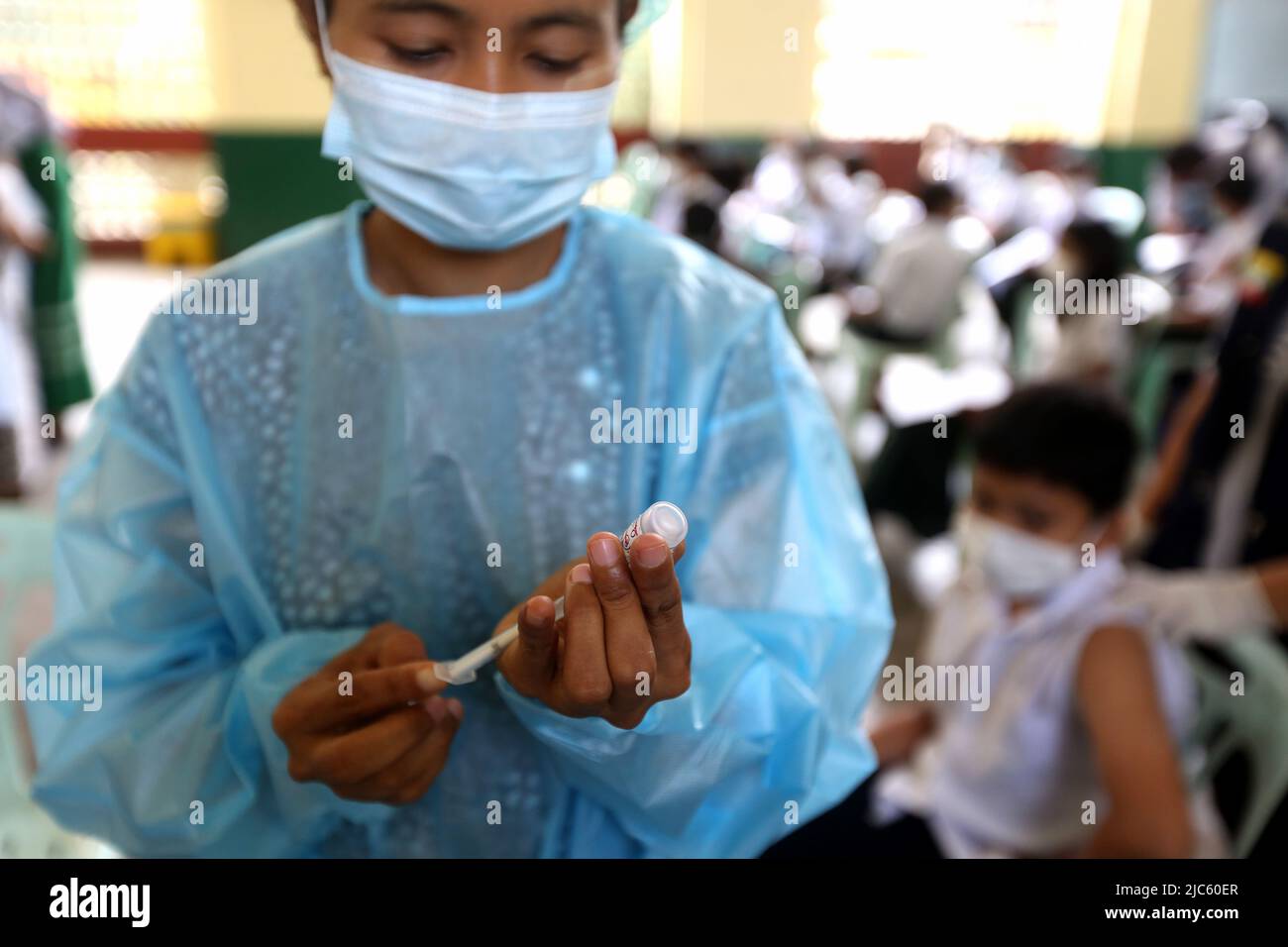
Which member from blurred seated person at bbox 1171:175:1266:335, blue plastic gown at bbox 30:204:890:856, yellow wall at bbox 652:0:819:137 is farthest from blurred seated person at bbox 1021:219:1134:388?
blue plastic gown at bbox 30:204:890:856

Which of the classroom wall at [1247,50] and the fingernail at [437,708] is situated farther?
the classroom wall at [1247,50]

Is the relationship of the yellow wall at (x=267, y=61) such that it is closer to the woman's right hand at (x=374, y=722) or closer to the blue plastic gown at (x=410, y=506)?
the blue plastic gown at (x=410, y=506)

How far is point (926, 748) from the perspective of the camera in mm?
1059

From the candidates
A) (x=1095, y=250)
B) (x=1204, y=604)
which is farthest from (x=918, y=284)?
(x=1204, y=604)

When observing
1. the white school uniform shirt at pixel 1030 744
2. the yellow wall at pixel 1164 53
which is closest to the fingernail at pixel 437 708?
the white school uniform shirt at pixel 1030 744

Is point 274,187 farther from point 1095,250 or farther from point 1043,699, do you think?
point 1095,250

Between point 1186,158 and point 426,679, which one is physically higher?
point 1186,158

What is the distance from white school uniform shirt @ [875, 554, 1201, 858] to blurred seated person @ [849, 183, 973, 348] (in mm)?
966

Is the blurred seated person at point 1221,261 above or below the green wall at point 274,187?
below

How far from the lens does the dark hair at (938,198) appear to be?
281 centimetres

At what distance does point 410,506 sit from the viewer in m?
0.55

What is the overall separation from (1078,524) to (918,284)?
A: 1377 mm

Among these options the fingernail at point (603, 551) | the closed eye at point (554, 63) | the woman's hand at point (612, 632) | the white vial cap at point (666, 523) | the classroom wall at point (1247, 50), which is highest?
the classroom wall at point (1247, 50)

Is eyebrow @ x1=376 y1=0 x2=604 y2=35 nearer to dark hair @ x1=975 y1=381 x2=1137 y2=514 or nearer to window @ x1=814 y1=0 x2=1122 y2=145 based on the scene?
window @ x1=814 y1=0 x2=1122 y2=145
